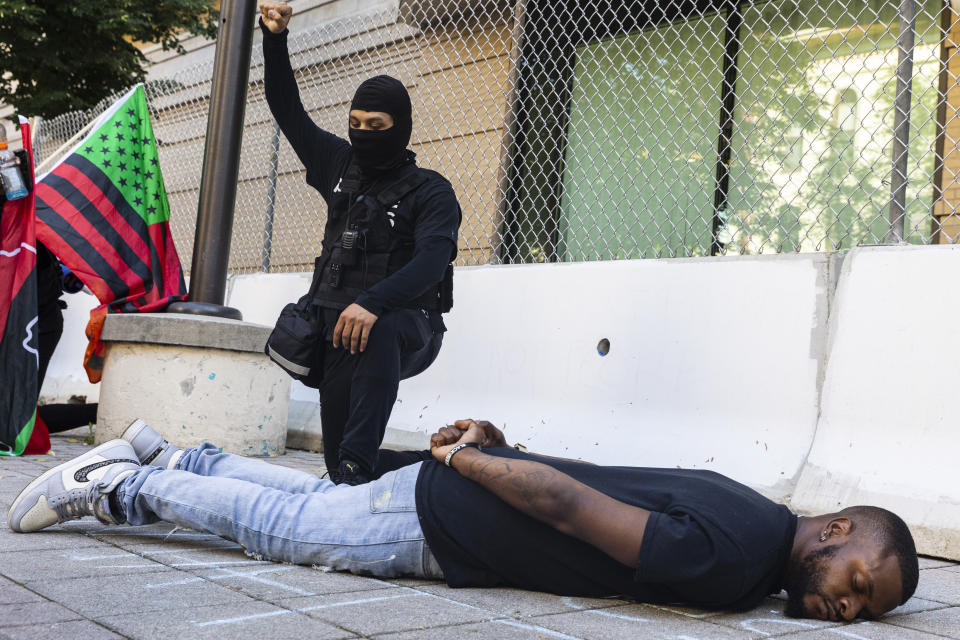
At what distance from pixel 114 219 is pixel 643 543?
522 cm

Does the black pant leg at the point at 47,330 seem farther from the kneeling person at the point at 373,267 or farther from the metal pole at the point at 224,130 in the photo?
the kneeling person at the point at 373,267

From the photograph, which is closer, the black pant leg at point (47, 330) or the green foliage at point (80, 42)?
the black pant leg at point (47, 330)

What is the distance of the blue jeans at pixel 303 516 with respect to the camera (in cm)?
272

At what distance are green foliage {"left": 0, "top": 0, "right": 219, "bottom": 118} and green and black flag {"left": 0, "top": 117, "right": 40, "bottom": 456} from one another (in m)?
8.64

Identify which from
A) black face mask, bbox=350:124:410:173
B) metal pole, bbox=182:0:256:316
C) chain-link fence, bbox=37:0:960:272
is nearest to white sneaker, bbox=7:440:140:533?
black face mask, bbox=350:124:410:173

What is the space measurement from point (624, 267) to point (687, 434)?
966 mm

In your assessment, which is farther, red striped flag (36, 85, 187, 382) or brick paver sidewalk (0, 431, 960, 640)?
red striped flag (36, 85, 187, 382)

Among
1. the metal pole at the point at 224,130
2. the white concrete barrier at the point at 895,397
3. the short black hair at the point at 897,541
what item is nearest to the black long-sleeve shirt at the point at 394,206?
the metal pole at the point at 224,130

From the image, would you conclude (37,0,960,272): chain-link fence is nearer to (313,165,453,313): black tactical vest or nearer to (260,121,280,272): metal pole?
(260,121,280,272): metal pole

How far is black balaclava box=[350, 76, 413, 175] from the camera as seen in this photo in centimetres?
386

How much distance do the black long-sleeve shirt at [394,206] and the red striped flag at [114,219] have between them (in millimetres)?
2496

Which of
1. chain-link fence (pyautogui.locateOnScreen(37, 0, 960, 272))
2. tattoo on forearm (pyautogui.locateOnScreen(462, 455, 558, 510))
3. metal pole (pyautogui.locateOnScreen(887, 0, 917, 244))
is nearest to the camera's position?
tattoo on forearm (pyautogui.locateOnScreen(462, 455, 558, 510))

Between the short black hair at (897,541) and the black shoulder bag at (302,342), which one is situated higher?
the black shoulder bag at (302,342)

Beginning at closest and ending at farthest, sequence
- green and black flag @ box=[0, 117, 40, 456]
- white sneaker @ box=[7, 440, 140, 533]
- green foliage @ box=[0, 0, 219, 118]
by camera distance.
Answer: white sneaker @ box=[7, 440, 140, 533], green and black flag @ box=[0, 117, 40, 456], green foliage @ box=[0, 0, 219, 118]
